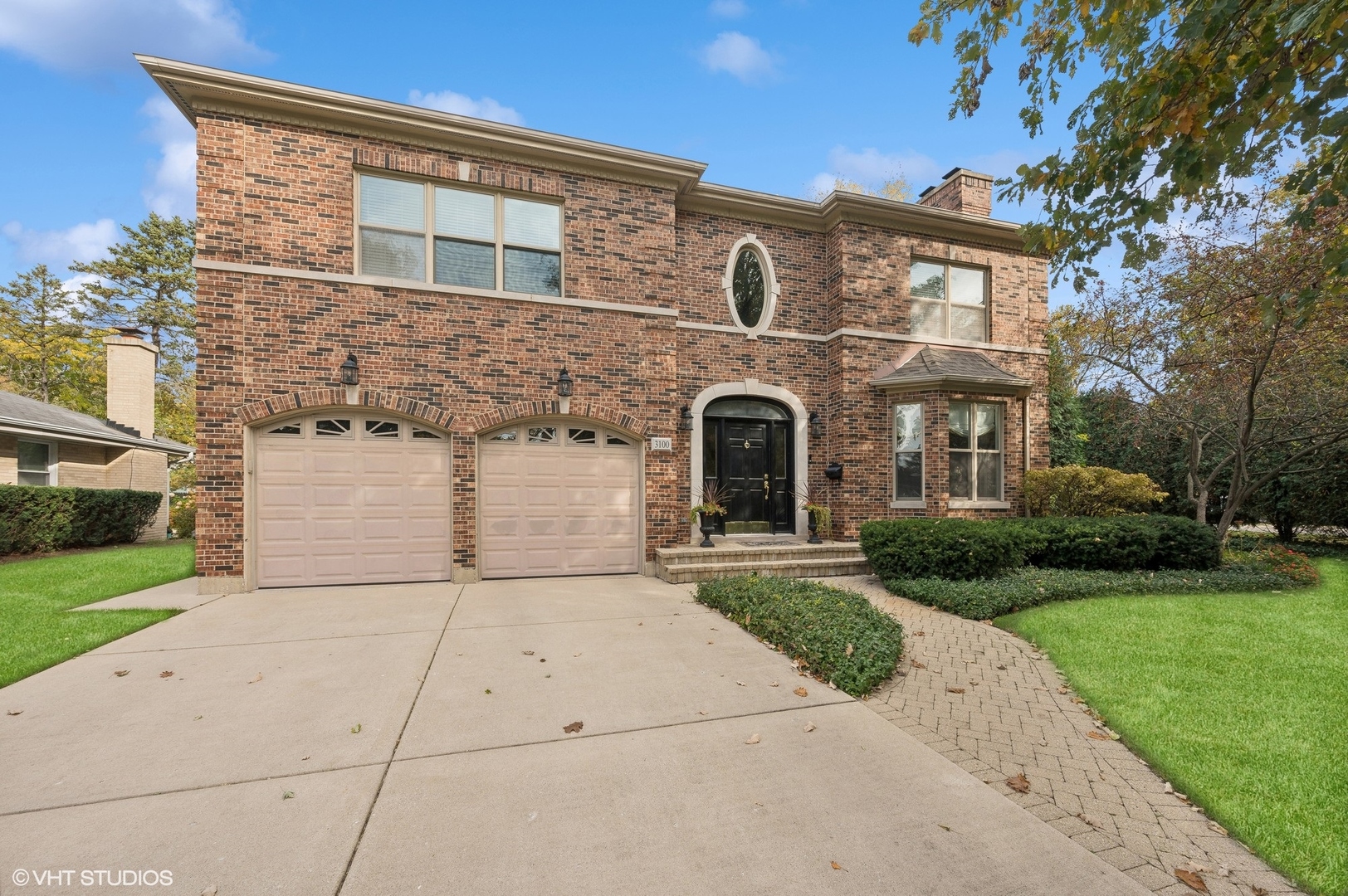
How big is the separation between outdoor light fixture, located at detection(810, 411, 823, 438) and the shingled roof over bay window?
1172 millimetres

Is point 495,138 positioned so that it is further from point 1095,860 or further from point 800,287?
point 1095,860

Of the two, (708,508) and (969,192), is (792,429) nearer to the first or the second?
(708,508)

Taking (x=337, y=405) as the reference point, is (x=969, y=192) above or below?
above

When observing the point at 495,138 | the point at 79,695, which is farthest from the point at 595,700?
the point at 495,138

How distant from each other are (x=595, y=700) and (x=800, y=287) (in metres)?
8.87

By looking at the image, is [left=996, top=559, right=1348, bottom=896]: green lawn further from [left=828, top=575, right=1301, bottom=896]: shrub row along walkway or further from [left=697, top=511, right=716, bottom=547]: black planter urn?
[left=697, top=511, right=716, bottom=547]: black planter urn

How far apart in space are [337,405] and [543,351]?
2926 millimetres

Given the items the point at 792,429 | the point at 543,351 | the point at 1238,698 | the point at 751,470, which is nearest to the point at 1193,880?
the point at 1238,698

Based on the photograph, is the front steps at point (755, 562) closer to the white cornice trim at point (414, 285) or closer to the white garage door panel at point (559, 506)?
the white garage door panel at point (559, 506)

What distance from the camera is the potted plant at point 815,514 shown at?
31.6 feet

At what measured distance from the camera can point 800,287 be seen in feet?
35.0

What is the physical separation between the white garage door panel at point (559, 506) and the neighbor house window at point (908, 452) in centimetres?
503

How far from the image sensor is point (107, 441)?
13562mm

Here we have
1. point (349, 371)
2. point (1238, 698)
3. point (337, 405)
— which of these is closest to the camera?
point (1238, 698)
